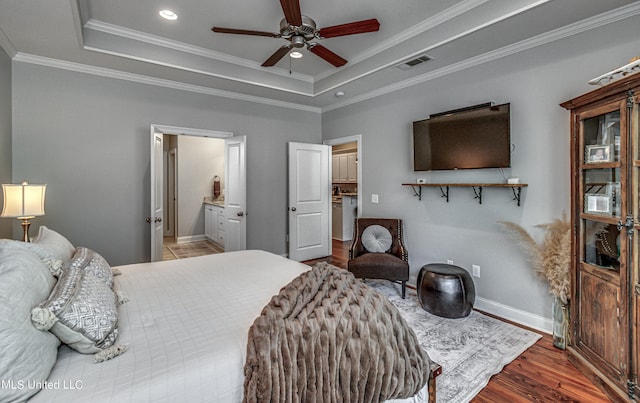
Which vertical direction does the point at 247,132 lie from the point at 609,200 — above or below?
above

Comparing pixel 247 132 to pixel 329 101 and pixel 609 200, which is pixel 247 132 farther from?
pixel 609 200

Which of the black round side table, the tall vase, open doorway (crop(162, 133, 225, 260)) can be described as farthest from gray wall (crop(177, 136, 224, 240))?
the tall vase

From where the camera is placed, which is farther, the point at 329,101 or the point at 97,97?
the point at 329,101

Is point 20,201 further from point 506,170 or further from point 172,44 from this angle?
point 506,170

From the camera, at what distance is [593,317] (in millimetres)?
2045

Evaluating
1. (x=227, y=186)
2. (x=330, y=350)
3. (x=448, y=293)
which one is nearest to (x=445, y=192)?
(x=448, y=293)

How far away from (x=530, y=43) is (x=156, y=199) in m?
Result: 4.28

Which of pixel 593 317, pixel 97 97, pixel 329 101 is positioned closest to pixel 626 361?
pixel 593 317

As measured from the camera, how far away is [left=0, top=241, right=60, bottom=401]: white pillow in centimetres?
88

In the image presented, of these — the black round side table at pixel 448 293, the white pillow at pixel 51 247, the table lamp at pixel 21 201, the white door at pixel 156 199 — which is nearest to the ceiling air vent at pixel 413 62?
the black round side table at pixel 448 293

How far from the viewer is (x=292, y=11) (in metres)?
2.10

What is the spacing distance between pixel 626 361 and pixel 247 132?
4524 mm

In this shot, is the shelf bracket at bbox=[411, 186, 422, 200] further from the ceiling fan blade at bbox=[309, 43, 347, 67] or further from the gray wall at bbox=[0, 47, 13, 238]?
the gray wall at bbox=[0, 47, 13, 238]

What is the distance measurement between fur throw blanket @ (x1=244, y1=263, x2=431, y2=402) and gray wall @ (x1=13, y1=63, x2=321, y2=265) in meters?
3.18
